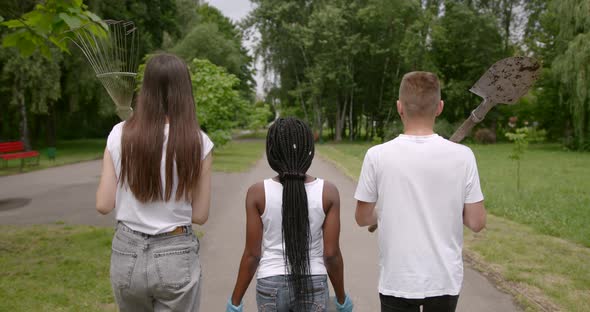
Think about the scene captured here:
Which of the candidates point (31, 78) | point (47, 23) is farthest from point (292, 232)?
point (31, 78)

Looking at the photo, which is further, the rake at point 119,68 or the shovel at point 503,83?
the rake at point 119,68

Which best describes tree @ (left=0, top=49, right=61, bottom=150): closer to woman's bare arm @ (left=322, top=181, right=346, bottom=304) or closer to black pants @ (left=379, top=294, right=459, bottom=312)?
woman's bare arm @ (left=322, top=181, right=346, bottom=304)

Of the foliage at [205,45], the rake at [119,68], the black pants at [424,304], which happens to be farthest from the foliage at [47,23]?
the foliage at [205,45]

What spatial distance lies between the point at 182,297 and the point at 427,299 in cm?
107

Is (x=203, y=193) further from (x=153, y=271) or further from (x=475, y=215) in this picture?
(x=475, y=215)

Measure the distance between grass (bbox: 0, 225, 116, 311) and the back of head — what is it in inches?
132

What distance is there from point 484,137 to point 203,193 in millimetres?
39287

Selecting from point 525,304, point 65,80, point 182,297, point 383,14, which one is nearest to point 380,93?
point 383,14

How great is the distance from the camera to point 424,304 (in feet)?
7.95

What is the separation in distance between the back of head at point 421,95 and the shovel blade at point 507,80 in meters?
0.33

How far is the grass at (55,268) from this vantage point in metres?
4.80

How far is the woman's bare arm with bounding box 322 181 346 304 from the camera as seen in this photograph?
2.42 meters

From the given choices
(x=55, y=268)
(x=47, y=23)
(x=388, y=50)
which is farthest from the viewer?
(x=388, y=50)

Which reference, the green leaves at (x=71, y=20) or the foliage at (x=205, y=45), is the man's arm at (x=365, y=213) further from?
the foliage at (x=205, y=45)
